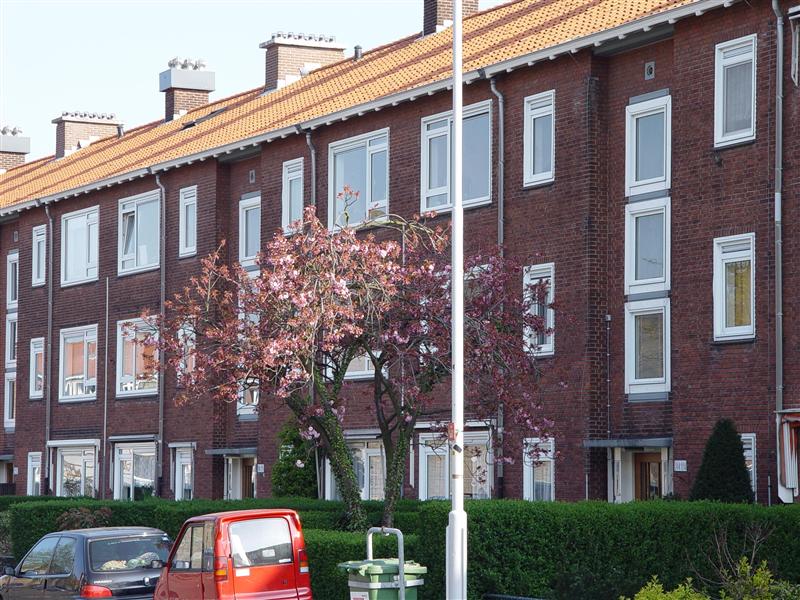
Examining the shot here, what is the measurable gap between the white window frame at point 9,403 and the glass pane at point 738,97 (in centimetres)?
2806

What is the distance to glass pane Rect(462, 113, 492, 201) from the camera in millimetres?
29000

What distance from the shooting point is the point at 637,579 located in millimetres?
19266

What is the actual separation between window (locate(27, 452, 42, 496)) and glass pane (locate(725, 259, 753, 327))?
25086mm

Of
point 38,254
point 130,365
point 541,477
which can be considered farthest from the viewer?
point 38,254

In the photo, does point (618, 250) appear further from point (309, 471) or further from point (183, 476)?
point (183, 476)

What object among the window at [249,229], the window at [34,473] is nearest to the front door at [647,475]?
the window at [249,229]

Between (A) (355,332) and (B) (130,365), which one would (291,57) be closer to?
(B) (130,365)

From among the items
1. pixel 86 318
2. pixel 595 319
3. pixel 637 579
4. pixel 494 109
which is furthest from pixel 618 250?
pixel 86 318

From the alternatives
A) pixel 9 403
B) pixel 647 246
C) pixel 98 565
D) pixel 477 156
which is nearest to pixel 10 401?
pixel 9 403

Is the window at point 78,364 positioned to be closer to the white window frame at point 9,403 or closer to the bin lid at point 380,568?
the white window frame at point 9,403

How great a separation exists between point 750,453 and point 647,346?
323 cm

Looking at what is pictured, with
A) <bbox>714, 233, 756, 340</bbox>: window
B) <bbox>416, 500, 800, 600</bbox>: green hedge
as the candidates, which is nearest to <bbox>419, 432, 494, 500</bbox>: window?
<bbox>714, 233, 756, 340</bbox>: window

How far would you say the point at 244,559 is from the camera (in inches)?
694

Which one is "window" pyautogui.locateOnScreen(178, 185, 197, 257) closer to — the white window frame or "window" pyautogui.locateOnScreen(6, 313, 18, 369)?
"window" pyautogui.locateOnScreen(6, 313, 18, 369)
